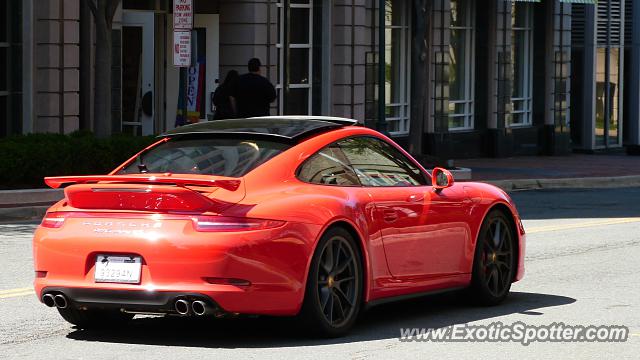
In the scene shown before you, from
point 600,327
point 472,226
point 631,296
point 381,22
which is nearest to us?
point 600,327

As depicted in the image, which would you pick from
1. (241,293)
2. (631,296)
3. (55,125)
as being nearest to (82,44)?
(55,125)

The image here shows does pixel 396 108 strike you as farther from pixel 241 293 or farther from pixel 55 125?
pixel 241 293

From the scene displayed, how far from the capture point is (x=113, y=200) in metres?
8.98

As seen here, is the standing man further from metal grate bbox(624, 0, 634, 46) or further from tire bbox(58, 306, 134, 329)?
metal grate bbox(624, 0, 634, 46)

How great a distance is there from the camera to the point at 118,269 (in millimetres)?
8859

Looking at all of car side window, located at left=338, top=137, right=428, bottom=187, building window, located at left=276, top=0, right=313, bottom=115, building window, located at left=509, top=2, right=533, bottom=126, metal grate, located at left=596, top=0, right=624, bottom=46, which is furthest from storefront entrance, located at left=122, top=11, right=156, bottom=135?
metal grate, located at left=596, top=0, right=624, bottom=46

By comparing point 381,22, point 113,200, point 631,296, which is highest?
point 381,22

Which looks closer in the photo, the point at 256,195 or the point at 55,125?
the point at 256,195

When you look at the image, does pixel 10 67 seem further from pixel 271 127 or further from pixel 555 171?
pixel 271 127

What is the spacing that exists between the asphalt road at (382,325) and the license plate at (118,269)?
412mm

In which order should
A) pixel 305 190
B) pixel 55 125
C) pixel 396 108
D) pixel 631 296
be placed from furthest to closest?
A: pixel 396 108 → pixel 55 125 → pixel 631 296 → pixel 305 190

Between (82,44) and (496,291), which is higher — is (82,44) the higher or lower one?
the higher one

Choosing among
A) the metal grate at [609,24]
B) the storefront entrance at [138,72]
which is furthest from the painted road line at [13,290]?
the metal grate at [609,24]

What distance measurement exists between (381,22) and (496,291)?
17.3m
